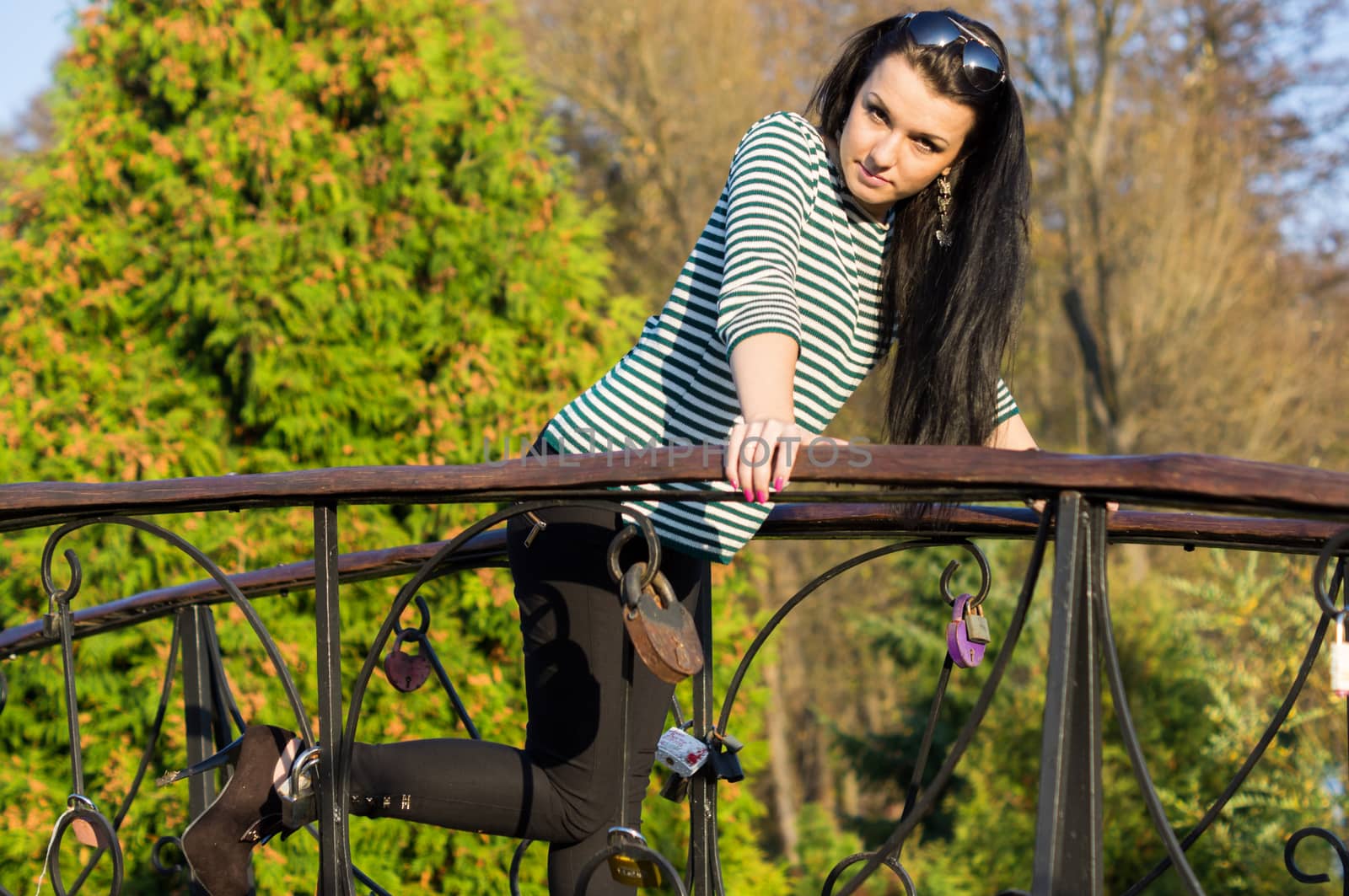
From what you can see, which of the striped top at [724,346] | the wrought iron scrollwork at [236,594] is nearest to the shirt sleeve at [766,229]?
the striped top at [724,346]

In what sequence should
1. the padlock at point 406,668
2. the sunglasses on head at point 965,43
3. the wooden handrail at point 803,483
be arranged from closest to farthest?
the wooden handrail at point 803,483, the sunglasses on head at point 965,43, the padlock at point 406,668

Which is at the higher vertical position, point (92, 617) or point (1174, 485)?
point (1174, 485)

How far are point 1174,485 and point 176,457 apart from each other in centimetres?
321

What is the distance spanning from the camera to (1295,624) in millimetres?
4973

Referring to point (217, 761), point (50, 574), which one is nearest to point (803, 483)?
point (217, 761)

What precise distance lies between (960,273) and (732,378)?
1.23 feet

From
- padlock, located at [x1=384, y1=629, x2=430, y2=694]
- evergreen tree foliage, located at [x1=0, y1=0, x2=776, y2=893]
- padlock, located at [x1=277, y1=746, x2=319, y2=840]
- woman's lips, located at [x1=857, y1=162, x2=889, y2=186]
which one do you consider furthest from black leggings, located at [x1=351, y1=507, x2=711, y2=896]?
evergreen tree foliage, located at [x1=0, y1=0, x2=776, y2=893]

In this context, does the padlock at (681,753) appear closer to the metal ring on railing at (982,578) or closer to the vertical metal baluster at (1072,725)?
the metal ring on railing at (982,578)

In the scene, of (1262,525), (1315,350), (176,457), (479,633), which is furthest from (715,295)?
(1315,350)

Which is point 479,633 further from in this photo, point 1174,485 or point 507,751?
point 1174,485

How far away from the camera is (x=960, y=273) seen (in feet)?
5.76

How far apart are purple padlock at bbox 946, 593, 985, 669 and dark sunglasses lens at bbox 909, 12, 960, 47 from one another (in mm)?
755

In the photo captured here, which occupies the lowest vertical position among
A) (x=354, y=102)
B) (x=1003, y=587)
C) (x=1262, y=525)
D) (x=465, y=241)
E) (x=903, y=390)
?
(x=1003, y=587)

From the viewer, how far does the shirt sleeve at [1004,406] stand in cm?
196
